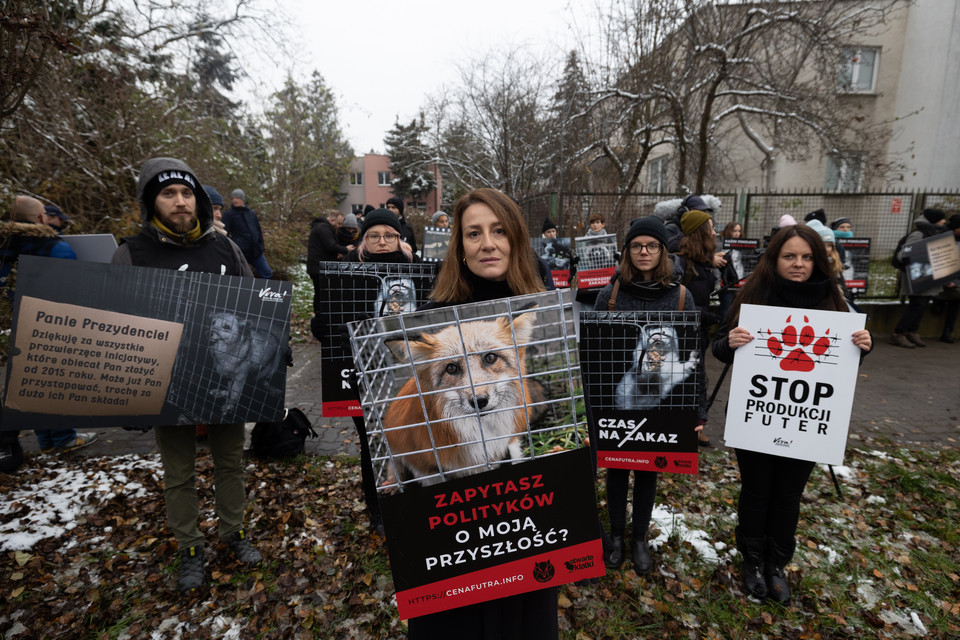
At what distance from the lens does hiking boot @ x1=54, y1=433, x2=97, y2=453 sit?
4391 mm

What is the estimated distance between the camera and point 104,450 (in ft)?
14.5

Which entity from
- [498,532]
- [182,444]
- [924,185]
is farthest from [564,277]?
[924,185]

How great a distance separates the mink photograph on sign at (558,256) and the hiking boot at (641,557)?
6.33m

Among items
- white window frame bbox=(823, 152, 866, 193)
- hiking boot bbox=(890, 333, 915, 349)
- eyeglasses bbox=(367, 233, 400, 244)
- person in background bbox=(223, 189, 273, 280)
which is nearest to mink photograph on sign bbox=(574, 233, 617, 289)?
eyeglasses bbox=(367, 233, 400, 244)

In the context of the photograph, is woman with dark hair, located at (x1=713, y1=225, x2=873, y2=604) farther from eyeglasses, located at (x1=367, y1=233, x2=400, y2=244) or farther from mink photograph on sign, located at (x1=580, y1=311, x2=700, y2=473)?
eyeglasses, located at (x1=367, y1=233, x2=400, y2=244)

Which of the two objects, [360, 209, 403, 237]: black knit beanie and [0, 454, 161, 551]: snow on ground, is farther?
[360, 209, 403, 237]: black knit beanie

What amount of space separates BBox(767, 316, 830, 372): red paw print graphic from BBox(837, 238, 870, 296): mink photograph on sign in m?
8.96

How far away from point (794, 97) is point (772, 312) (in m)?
11.7

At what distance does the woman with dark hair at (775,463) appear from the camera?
Result: 248 cm

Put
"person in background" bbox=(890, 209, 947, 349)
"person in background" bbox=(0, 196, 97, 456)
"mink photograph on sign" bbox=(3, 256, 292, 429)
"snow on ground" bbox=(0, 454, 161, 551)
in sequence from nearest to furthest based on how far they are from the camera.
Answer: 1. "mink photograph on sign" bbox=(3, 256, 292, 429)
2. "snow on ground" bbox=(0, 454, 161, 551)
3. "person in background" bbox=(0, 196, 97, 456)
4. "person in background" bbox=(890, 209, 947, 349)

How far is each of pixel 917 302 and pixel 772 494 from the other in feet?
29.0

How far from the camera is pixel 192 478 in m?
2.70

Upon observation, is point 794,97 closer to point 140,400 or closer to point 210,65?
point 140,400

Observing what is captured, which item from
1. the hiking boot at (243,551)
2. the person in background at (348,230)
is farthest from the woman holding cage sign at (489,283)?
the person in background at (348,230)
